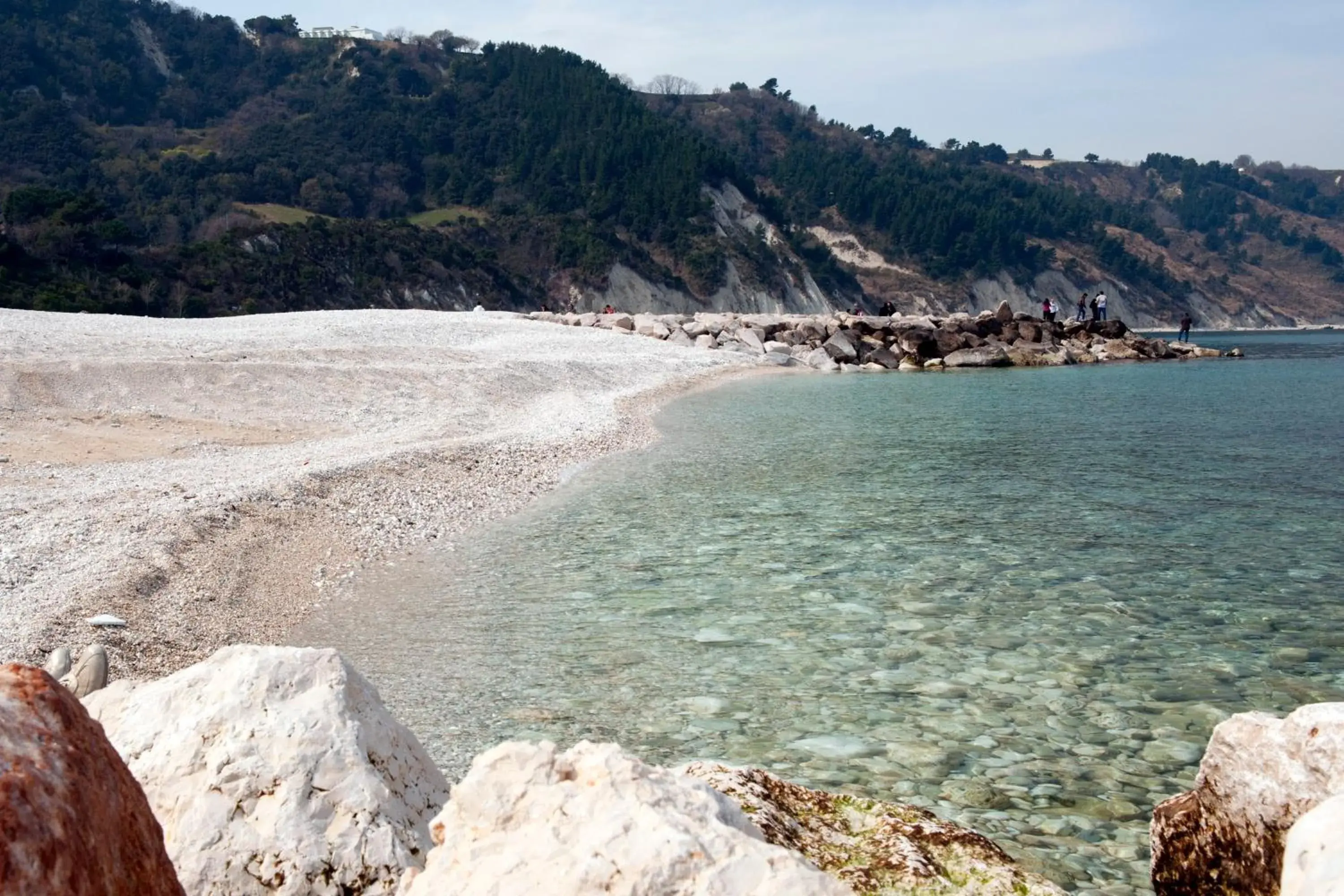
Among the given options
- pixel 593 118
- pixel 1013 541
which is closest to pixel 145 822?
pixel 1013 541

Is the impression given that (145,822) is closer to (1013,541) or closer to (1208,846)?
(1208,846)

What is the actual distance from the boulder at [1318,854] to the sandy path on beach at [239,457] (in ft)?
24.1

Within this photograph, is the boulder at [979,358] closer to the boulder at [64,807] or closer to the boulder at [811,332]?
the boulder at [811,332]

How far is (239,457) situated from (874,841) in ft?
47.8

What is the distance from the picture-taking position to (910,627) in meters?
9.41

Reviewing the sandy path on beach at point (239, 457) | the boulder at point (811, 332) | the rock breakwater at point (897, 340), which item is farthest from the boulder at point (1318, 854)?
the boulder at point (811, 332)

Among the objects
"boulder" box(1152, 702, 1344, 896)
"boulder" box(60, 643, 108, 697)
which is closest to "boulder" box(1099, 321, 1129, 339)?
"boulder" box(1152, 702, 1344, 896)

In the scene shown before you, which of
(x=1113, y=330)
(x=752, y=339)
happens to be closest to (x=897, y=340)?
(x=752, y=339)

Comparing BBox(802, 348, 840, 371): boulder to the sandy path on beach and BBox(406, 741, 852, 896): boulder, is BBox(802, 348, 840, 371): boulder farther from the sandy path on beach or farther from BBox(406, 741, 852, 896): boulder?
BBox(406, 741, 852, 896): boulder

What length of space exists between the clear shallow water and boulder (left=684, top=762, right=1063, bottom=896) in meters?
1.46

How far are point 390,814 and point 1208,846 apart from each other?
361cm

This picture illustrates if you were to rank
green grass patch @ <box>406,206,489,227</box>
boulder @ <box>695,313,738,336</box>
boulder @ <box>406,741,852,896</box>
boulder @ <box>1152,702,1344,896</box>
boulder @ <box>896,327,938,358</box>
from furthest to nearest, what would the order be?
green grass patch @ <box>406,206,489,227</box>, boulder @ <box>695,313,738,336</box>, boulder @ <box>896,327,938,358</box>, boulder @ <box>1152,702,1344,896</box>, boulder @ <box>406,741,852,896</box>

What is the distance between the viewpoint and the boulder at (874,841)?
153 inches

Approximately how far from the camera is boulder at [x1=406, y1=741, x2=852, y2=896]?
2676mm
